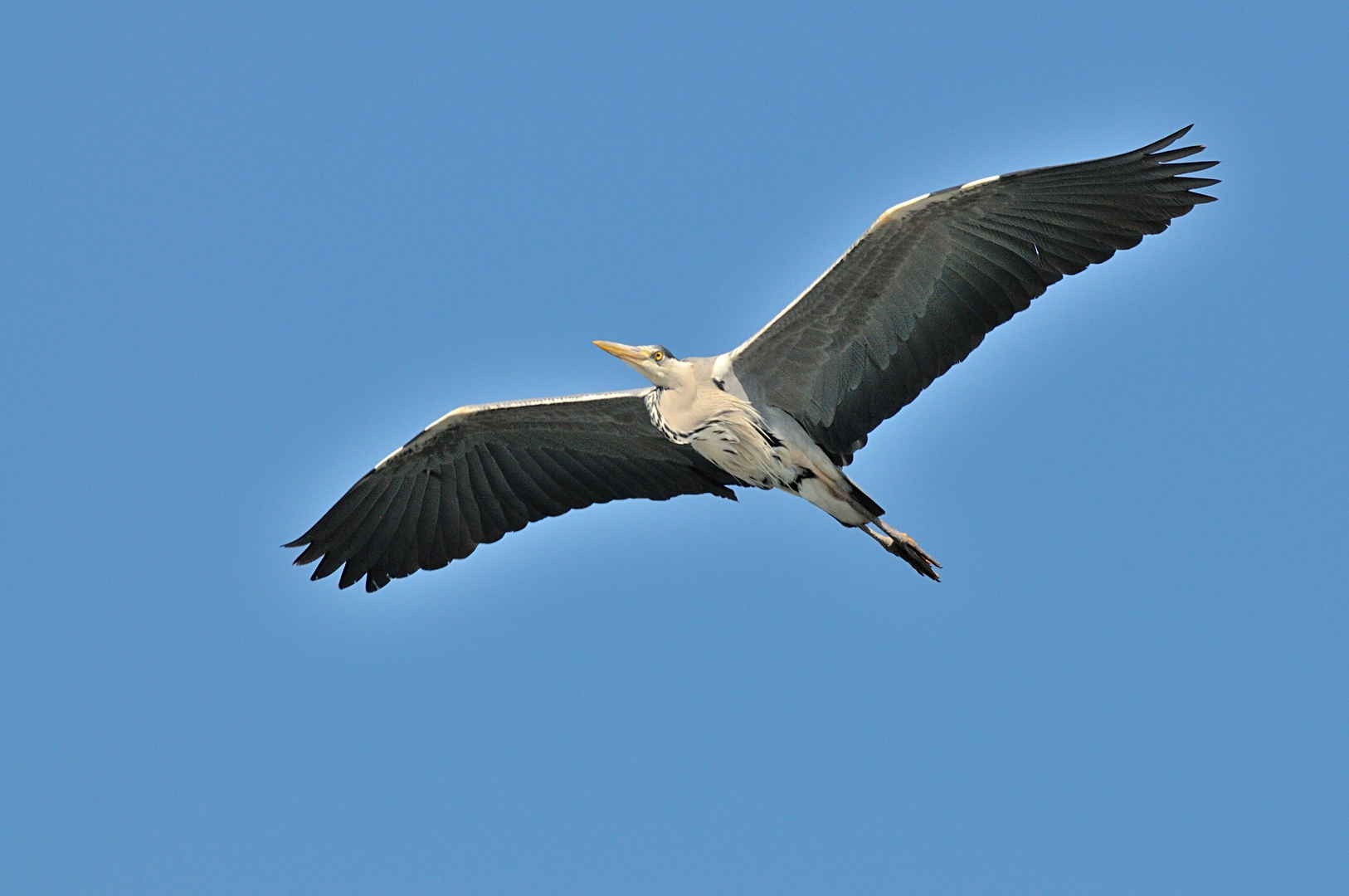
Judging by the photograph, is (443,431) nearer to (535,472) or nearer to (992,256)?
(535,472)

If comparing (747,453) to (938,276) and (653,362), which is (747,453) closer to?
(653,362)

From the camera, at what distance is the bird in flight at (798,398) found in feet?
32.1

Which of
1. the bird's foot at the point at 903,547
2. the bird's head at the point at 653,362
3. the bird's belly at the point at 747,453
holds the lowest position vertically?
the bird's foot at the point at 903,547

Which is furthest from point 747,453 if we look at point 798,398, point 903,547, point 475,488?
point 475,488

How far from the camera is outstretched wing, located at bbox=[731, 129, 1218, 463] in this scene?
381 inches

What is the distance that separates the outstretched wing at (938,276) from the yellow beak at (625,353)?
794mm

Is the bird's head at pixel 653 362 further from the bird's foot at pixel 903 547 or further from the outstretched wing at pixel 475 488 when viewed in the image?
the bird's foot at pixel 903 547

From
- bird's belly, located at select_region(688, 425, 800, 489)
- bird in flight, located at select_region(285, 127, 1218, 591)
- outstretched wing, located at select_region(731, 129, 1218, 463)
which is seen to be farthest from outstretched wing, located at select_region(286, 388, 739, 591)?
outstretched wing, located at select_region(731, 129, 1218, 463)

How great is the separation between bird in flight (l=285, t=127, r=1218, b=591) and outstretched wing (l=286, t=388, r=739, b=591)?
1cm

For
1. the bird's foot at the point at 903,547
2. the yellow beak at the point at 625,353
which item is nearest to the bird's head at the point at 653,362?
the yellow beak at the point at 625,353

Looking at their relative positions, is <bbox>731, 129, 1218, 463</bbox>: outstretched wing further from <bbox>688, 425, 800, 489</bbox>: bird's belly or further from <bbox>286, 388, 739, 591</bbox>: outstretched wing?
<bbox>286, 388, 739, 591</bbox>: outstretched wing

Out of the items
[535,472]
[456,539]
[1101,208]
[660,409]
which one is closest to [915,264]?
[1101,208]

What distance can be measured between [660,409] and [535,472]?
1.86 metres

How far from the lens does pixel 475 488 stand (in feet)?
40.5
